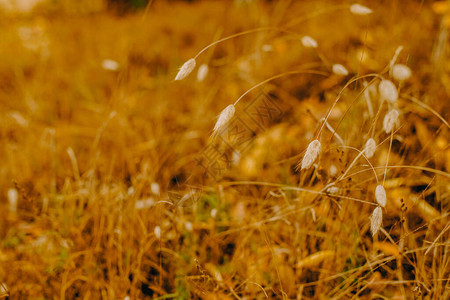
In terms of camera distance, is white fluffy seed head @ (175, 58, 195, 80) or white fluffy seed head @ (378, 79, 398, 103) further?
white fluffy seed head @ (175, 58, 195, 80)

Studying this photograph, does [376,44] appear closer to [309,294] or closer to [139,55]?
[309,294]

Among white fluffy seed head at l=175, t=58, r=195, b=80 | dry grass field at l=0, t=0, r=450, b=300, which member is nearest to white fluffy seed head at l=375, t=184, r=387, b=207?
dry grass field at l=0, t=0, r=450, b=300

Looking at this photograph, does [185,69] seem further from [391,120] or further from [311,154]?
[391,120]

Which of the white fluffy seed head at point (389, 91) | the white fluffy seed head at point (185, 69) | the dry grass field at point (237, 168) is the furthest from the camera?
the dry grass field at point (237, 168)

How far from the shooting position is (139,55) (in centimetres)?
231

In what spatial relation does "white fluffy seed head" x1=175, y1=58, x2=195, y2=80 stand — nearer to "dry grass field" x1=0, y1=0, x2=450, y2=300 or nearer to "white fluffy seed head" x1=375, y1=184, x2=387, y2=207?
"dry grass field" x1=0, y1=0, x2=450, y2=300

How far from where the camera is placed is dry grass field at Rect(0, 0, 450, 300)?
87 cm

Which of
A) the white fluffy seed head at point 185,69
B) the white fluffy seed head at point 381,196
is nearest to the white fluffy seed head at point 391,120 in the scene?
A: the white fluffy seed head at point 381,196

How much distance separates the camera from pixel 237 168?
133cm

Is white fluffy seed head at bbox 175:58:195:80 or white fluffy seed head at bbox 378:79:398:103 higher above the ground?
white fluffy seed head at bbox 175:58:195:80

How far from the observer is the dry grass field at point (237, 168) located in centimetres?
87

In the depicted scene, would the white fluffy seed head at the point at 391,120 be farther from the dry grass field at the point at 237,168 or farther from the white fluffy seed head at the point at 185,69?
the white fluffy seed head at the point at 185,69

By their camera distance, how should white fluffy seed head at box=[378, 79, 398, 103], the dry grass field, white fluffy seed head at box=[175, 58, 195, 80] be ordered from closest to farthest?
white fluffy seed head at box=[378, 79, 398, 103] → white fluffy seed head at box=[175, 58, 195, 80] → the dry grass field

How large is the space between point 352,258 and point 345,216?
11cm
